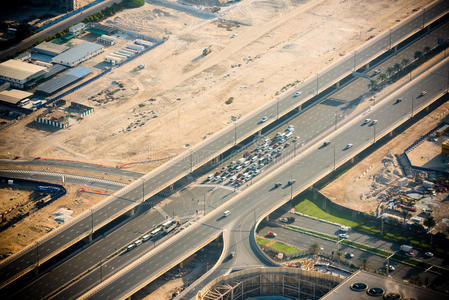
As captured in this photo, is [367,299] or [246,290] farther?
[246,290]

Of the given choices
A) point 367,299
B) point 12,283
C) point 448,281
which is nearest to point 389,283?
point 367,299

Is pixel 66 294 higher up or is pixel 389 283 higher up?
pixel 389 283

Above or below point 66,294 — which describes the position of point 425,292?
Result: above

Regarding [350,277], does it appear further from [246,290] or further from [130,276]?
[130,276]

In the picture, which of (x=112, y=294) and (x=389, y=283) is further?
(x=112, y=294)

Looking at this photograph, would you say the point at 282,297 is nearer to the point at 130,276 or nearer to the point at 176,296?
the point at 176,296

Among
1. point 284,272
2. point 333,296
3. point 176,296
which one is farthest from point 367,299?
point 176,296
